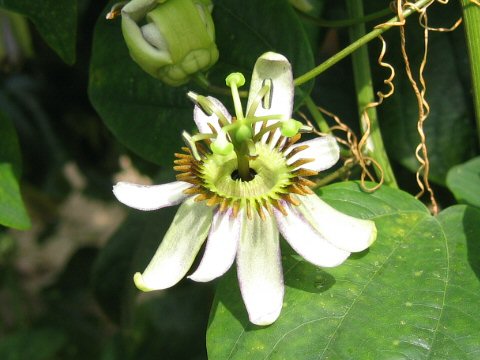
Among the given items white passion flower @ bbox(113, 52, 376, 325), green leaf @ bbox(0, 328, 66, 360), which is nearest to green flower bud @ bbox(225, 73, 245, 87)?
white passion flower @ bbox(113, 52, 376, 325)

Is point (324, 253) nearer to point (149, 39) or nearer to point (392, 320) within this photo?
point (392, 320)

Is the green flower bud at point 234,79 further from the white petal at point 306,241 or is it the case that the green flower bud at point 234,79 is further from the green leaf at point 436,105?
the green leaf at point 436,105

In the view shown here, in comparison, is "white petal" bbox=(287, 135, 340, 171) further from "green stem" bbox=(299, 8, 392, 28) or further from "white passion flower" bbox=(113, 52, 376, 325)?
"green stem" bbox=(299, 8, 392, 28)

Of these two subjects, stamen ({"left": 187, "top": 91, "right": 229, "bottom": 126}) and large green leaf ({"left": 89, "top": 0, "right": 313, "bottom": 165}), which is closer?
stamen ({"left": 187, "top": 91, "right": 229, "bottom": 126})

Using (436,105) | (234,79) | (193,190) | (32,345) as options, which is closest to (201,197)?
(193,190)

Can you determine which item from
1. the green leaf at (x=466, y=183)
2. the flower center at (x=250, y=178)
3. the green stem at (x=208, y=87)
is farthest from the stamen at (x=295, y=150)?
the green leaf at (x=466, y=183)
